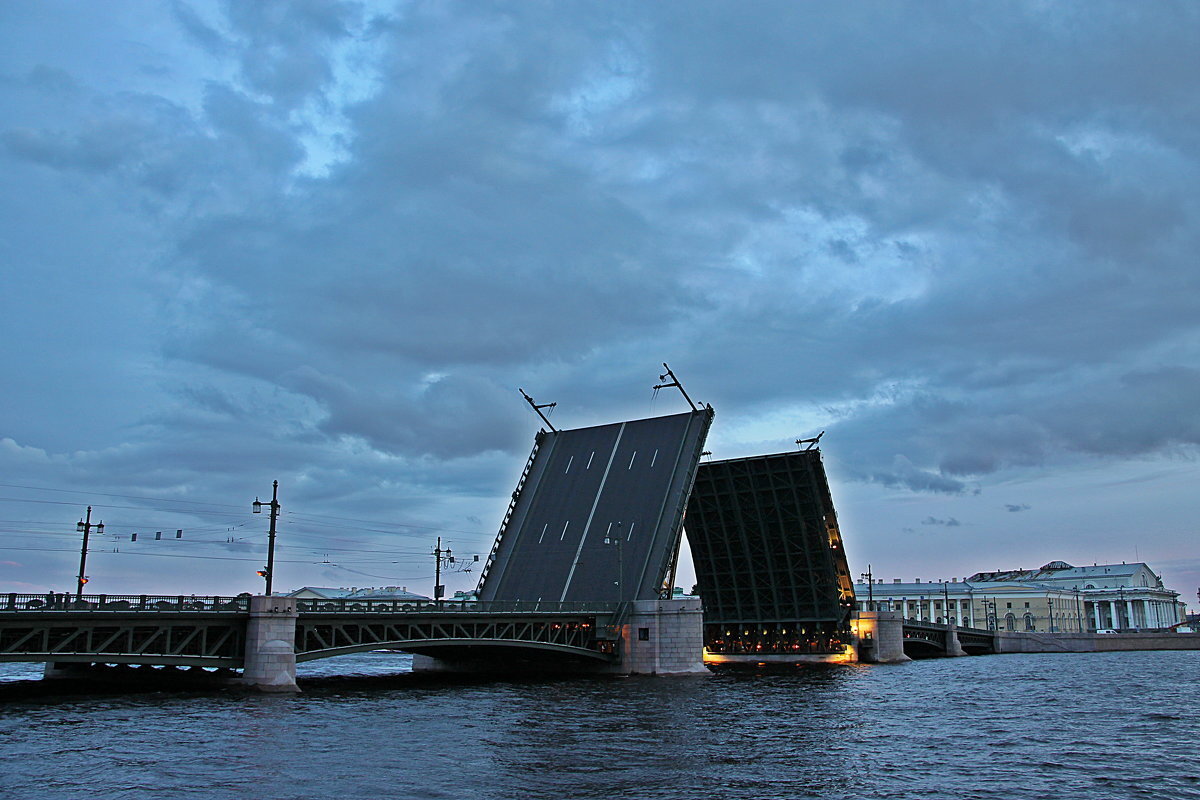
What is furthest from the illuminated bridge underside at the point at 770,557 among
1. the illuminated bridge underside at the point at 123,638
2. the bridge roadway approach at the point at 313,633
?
the illuminated bridge underside at the point at 123,638

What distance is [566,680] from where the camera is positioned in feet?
168

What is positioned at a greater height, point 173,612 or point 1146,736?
point 173,612

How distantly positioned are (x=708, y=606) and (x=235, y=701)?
1754 inches

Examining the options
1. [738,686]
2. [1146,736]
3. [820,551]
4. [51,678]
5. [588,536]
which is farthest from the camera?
[820,551]

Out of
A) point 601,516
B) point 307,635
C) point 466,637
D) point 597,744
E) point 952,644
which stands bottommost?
point 597,744

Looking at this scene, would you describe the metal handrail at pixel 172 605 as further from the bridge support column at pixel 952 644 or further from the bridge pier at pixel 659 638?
the bridge support column at pixel 952 644

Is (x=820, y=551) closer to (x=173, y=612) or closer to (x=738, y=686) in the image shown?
(x=738, y=686)

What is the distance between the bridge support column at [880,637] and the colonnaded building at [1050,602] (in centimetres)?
6542

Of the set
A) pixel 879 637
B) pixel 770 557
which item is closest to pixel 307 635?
pixel 770 557

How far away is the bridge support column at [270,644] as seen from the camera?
39.3 meters

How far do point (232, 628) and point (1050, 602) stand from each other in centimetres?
13298

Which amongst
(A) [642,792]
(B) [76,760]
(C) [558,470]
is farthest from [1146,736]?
(C) [558,470]

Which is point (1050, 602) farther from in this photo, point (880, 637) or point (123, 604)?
point (123, 604)

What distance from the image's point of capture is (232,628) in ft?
130
